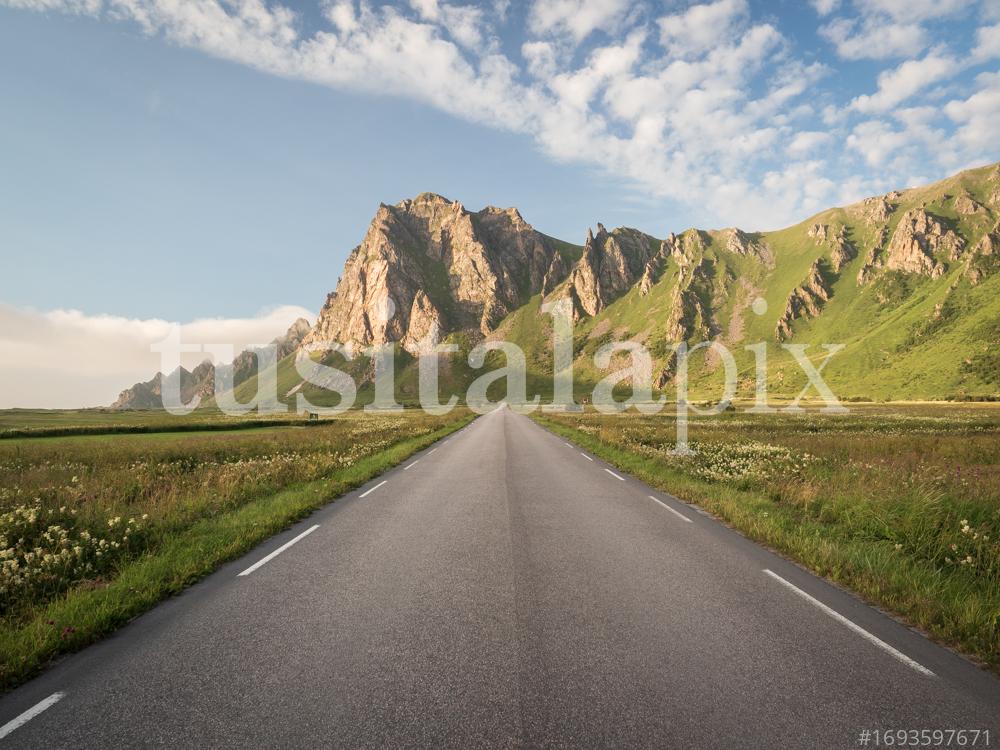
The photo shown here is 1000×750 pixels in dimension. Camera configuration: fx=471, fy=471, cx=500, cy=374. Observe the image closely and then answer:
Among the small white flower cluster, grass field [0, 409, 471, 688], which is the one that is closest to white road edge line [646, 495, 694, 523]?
grass field [0, 409, 471, 688]

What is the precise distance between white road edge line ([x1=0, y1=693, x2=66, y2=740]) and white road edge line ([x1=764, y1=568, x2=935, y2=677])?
7.19 meters

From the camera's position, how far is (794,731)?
129 inches

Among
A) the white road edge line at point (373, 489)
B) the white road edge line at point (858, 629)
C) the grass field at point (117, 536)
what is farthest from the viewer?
the white road edge line at point (373, 489)

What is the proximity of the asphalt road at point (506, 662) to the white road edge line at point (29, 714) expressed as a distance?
2 cm

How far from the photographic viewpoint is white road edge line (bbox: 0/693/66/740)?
11.0ft

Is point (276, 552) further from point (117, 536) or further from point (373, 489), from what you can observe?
point (373, 489)

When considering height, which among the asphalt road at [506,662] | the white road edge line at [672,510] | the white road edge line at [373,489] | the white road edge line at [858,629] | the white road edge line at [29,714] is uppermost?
the white road edge line at [29,714]

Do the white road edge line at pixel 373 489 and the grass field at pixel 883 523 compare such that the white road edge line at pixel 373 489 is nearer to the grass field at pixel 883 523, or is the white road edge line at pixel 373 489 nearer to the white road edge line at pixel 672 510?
the white road edge line at pixel 672 510

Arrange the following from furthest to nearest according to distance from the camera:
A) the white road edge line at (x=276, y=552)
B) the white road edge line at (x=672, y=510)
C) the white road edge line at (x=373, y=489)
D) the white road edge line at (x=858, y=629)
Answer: the white road edge line at (x=373, y=489) → the white road edge line at (x=672, y=510) → the white road edge line at (x=276, y=552) → the white road edge line at (x=858, y=629)

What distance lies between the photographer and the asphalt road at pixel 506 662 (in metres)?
3.32

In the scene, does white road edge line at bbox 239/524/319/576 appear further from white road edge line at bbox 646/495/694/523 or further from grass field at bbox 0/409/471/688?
white road edge line at bbox 646/495/694/523

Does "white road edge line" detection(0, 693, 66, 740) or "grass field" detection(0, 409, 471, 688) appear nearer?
"white road edge line" detection(0, 693, 66, 740)

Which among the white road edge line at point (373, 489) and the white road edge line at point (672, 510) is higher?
the white road edge line at point (373, 489)

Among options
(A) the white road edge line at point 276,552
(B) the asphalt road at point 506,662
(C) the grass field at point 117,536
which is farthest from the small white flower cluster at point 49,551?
(A) the white road edge line at point 276,552
